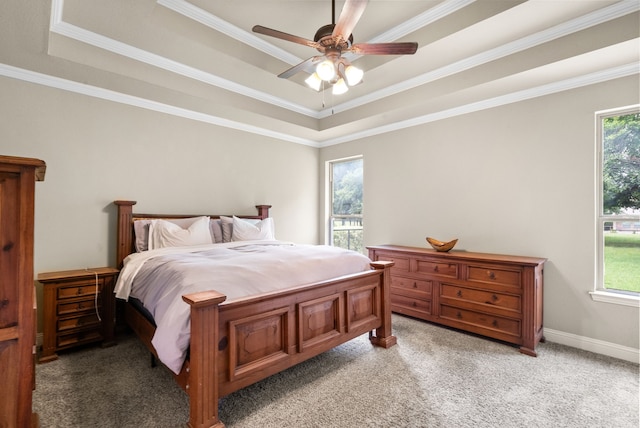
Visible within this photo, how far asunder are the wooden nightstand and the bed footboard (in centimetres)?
163

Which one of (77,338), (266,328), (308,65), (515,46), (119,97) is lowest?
(77,338)

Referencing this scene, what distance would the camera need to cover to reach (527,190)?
3084mm

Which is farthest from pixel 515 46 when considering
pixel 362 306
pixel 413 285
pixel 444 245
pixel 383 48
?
pixel 362 306

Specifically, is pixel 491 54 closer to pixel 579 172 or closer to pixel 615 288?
pixel 579 172

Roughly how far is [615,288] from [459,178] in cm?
174

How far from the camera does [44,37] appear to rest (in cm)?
223

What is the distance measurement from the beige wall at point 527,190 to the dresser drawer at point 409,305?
2.68 feet

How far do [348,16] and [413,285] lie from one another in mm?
2790

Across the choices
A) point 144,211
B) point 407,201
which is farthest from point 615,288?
point 144,211

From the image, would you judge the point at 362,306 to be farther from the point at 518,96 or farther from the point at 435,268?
the point at 518,96

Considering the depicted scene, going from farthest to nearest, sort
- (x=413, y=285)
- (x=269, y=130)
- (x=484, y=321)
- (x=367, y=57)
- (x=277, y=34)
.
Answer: (x=269, y=130), (x=413, y=285), (x=367, y=57), (x=484, y=321), (x=277, y=34)

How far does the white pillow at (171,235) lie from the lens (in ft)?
10.1

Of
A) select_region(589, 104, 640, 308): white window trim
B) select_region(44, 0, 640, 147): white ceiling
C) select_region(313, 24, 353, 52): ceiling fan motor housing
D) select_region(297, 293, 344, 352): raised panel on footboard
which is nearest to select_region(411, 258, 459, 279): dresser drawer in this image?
select_region(589, 104, 640, 308): white window trim

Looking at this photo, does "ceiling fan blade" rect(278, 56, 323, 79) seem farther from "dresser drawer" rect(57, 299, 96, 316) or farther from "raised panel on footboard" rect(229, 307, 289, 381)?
"dresser drawer" rect(57, 299, 96, 316)
